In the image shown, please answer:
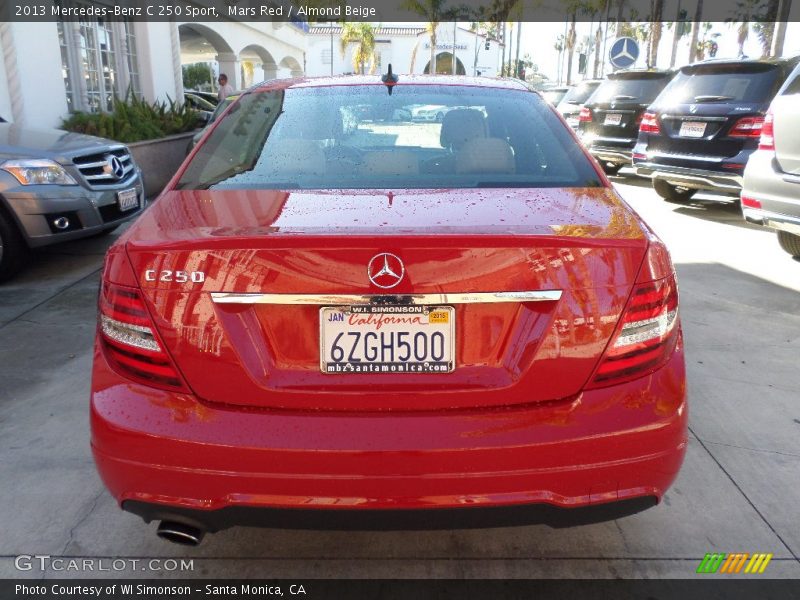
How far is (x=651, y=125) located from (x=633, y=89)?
8.63 feet

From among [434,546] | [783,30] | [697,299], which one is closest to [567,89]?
[783,30]

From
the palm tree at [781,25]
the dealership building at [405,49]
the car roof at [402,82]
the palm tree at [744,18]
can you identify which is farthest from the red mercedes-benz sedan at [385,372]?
the dealership building at [405,49]

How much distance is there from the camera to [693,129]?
27.7ft

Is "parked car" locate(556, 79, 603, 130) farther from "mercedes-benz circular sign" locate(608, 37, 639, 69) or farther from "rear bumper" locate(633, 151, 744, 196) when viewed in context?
"rear bumper" locate(633, 151, 744, 196)

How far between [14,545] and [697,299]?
179 inches

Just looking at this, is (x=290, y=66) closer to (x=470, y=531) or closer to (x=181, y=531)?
(x=470, y=531)

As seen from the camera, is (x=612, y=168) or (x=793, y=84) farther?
(x=612, y=168)

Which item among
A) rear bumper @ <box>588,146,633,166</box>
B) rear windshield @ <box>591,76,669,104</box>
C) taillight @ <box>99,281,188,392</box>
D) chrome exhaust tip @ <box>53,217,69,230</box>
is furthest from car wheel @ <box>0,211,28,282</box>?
rear windshield @ <box>591,76,669,104</box>

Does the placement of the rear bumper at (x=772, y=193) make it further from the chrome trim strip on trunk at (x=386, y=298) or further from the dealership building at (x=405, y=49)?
the dealership building at (x=405, y=49)

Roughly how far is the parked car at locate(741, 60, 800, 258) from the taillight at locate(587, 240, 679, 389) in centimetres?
432

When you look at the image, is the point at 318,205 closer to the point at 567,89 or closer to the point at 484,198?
the point at 484,198

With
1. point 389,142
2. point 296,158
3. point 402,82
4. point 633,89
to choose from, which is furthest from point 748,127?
point 296,158

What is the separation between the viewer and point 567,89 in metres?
16.8

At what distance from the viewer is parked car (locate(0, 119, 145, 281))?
18.6ft
